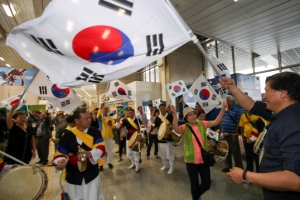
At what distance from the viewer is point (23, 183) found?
6.75 feet

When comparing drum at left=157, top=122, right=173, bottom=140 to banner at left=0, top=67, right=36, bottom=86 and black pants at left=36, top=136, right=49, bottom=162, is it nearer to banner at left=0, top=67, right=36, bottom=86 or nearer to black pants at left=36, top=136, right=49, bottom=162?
black pants at left=36, top=136, right=49, bottom=162

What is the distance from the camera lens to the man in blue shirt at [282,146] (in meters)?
0.99

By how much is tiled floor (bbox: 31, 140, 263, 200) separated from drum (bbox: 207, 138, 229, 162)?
2.64ft

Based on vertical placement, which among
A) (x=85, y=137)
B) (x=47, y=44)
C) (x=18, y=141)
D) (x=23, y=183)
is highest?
(x=47, y=44)

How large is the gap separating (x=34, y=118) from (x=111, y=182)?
490 cm

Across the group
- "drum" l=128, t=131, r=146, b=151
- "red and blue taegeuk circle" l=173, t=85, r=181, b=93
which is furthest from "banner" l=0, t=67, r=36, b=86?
"red and blue taegeuk circle" l=173, t=85, r=181, b=93

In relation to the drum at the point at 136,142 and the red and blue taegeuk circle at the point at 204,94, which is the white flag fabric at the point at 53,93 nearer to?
the drum at the point at 136,142

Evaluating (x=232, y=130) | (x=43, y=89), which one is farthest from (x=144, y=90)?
(x=43, y=89)

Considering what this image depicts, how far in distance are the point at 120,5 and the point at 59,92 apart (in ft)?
9.61

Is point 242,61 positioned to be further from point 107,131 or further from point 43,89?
point 43,89

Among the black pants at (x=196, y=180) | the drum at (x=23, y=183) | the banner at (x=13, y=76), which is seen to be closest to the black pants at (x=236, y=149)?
the black pants at (x=196, y=180)

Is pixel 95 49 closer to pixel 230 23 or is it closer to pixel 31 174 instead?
pixel 31 174

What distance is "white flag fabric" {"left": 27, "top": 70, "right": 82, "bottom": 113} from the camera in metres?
3.42

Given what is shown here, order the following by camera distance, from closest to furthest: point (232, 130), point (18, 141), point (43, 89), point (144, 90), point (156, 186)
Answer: point (43, 89)
point (18, 141)
point (156, 186)
point (232, 130)
point (144, 90)
